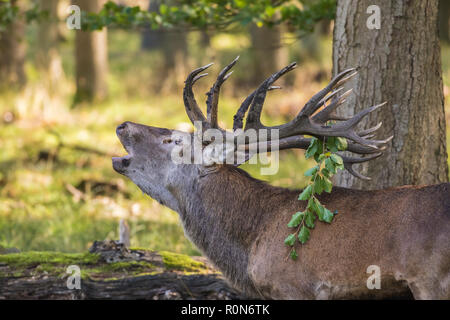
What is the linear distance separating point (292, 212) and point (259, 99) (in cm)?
80

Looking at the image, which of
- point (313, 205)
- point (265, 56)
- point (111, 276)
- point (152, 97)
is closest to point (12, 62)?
point (152, 97)

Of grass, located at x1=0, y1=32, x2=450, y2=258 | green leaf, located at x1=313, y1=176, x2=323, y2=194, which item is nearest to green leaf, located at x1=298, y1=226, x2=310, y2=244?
green leaf, located at x1=313, y1=176, x2=323, y2=194

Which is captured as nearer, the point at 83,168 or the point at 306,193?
the point at 306,193

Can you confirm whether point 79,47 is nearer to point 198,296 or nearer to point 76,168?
point 76,168

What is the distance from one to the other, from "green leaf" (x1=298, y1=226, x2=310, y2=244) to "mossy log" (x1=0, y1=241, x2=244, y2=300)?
0.95m

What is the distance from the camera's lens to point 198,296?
4.80 meters

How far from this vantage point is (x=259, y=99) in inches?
167

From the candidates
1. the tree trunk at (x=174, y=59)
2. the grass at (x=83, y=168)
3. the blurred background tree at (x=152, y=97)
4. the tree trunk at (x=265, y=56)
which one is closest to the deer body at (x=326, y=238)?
the grass at (x=83, y=168)

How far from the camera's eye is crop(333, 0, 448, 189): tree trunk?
506 centimetres

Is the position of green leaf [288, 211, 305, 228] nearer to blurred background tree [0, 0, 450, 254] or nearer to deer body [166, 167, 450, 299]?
deer body [166, 167, 450, 299]

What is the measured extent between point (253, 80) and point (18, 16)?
313 inches

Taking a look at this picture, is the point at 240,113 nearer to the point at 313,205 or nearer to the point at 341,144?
the point at 341,144

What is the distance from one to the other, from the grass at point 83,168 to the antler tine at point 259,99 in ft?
5.12

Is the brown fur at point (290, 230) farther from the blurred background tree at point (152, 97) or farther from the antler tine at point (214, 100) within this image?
the blurred background tree at point (152, 97)
